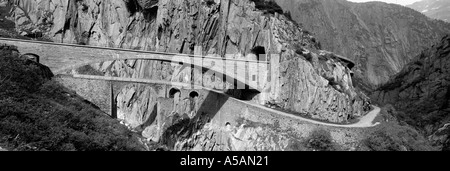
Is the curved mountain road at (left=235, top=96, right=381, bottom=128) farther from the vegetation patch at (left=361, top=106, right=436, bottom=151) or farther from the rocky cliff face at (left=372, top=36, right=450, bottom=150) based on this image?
the rocky cliff face at (left=372, top=36, right=450, bottom=150)

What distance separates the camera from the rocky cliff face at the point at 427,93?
171 ft

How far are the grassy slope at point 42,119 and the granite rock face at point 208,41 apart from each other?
24688 mm

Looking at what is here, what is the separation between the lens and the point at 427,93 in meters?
58.4

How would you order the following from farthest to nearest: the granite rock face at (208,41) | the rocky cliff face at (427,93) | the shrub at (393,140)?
the rocky cliff face at (427,93) → the granite rock face at (208,41) → the shrub at (393,140)

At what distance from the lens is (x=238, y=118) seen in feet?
124

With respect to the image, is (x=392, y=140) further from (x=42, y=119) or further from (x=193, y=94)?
(x=42, y=119)

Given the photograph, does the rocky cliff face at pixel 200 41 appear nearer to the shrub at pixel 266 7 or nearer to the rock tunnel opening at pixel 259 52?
the rock tunnel opening at pixel 259 52

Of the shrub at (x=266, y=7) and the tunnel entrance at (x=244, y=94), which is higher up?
the shrub at (x=266, y=7)

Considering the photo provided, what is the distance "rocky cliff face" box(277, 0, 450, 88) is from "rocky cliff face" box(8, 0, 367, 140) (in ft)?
217

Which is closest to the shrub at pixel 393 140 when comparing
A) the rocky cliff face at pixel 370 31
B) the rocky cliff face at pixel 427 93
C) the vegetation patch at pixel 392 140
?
the vegetation patch at pixel 392 140
